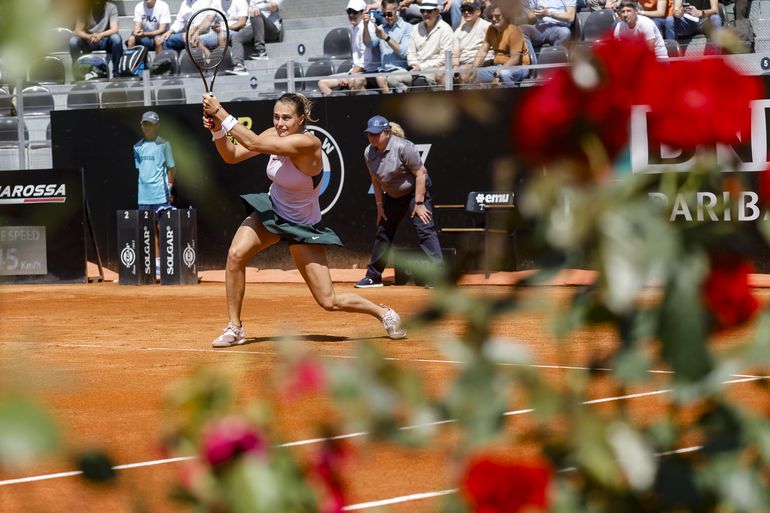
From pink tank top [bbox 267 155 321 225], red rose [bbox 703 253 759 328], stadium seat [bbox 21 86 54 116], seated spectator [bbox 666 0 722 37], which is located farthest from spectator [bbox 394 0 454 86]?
red rose [bbox 703 253 759 328]

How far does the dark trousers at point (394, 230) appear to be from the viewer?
16.3 metres

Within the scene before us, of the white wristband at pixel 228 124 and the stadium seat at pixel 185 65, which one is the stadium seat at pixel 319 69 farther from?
the white wristband at pixel 228 124

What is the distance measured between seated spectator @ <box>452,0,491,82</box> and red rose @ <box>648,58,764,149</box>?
1580 centimetres

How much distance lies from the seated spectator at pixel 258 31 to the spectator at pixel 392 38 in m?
2.69

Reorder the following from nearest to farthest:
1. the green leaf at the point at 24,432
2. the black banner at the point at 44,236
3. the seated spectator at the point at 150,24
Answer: the green leaf at the point at 24,432, the black banner at the point at 44,236, the seated spectator at the point at 150,24

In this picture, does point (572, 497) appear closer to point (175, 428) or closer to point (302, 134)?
point (175, 428)

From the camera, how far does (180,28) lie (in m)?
21.8

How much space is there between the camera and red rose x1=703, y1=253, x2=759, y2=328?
1618 mm

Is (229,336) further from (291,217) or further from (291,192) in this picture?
(291,192)

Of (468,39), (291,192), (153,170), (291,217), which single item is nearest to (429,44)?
(468,39)

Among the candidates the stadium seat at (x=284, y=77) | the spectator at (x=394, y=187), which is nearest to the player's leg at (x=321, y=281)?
the spectator at (x=394, y=187)

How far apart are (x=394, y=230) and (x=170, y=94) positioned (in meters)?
5.32

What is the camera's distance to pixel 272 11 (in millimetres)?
22578

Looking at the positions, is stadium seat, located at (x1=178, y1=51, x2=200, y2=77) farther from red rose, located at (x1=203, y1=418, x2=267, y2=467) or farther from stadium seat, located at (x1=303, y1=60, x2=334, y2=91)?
red rose, located at (x1=203, y1=418, x2=267, y2=467)
